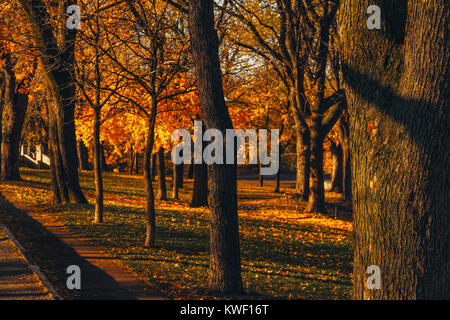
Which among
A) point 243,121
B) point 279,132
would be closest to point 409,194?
point 243,121

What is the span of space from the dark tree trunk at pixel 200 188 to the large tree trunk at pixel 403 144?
1941cm

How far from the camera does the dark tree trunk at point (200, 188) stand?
2483cm

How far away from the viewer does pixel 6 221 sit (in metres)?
15.9

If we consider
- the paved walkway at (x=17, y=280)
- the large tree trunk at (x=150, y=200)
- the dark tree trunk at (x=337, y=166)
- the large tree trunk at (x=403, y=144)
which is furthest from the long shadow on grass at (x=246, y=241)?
the dark tree trunk at (x=337, y=166)

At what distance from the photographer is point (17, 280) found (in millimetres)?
8570

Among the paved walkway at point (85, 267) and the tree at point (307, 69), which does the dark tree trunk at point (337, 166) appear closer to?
the tree at point (307, 69)

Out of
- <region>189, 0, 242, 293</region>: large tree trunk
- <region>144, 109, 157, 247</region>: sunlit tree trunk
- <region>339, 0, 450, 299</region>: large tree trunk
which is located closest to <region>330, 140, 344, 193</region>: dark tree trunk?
<region>144, 109, 157, 247</region>: sunlit tree trunk

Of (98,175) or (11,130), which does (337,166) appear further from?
(98,175)

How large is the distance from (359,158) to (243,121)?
76.8ft

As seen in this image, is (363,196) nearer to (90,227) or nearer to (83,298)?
(83,298)

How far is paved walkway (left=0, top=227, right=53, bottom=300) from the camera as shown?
7660 millimetres

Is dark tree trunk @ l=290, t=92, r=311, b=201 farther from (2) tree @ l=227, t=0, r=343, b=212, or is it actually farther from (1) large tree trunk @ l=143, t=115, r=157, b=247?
(1) large tree trunk @ l=143, t=115, r=157, b=247

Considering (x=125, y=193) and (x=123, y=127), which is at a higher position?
(x=123, y=127)
